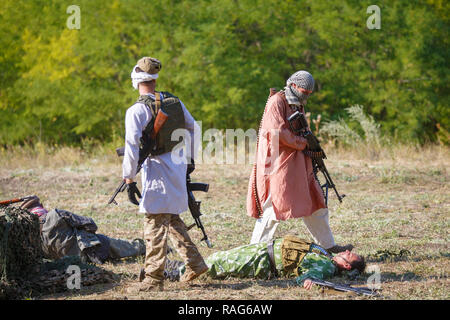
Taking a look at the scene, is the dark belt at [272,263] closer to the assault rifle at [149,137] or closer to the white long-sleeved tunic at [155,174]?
the white long-sleeved tunic at [155,174]

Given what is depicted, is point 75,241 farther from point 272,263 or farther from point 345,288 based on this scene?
point 345,288

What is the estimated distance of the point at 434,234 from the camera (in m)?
7.58

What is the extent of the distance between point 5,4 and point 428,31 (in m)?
15.4

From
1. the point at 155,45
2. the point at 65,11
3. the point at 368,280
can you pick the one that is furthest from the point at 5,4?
the point at 368,280

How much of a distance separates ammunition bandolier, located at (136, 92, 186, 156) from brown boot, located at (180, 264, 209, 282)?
104 cm

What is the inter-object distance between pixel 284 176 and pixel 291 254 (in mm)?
819

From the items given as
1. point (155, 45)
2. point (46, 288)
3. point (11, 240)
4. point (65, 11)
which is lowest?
point (46, 288)

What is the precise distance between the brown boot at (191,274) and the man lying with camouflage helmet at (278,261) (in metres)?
0.12

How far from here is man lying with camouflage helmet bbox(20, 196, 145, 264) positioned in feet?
20.7

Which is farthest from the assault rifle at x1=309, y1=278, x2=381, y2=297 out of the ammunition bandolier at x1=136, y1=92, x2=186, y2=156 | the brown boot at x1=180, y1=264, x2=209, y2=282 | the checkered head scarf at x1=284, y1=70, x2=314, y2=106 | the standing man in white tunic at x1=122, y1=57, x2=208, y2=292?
the checkered head scarf at x1=284, y1=70, x2=314, y2=106

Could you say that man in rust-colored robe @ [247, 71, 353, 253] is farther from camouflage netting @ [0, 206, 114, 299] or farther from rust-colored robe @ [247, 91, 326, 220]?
camouflage netting @ [0, 206, 114, 299]

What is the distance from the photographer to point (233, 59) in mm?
20719

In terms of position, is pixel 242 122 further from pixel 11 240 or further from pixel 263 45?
pixel 11 240

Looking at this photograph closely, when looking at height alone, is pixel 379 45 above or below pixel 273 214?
above
